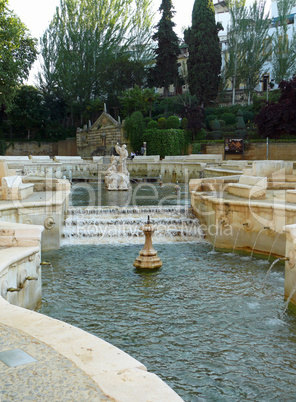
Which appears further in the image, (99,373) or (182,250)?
(182,250)

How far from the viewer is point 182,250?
972 centimetres

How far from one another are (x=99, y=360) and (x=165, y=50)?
42559mm

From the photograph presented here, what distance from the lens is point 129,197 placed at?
16.7 metres

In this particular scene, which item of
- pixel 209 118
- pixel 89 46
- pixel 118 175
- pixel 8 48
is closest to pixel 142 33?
pixel 89 46

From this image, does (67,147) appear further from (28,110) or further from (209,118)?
(209,118)

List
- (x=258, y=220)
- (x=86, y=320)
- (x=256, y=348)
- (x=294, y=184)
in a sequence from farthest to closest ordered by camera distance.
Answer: (x=294, y=184), (x=258, y=220), (x=86, y=320), (x=256, y=348)

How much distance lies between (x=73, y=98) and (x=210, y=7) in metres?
16.7

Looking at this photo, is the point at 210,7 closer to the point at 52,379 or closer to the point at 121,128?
the point at 121,128

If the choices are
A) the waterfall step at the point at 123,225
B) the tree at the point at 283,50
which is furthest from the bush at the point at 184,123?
the waterfall step at the point at 123,225

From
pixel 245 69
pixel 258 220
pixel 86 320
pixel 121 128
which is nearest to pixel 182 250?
pixel 258 220

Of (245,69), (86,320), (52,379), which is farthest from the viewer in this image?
(245,69)

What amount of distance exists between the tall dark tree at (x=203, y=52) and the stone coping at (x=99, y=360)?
1552 inches

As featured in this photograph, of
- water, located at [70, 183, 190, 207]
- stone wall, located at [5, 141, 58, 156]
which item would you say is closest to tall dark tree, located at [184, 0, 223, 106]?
stone wall, located at [5, 141, 58, 156]

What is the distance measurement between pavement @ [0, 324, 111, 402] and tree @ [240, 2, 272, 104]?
1772 inches
